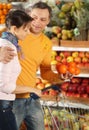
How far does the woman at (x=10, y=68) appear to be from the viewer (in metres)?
2.22

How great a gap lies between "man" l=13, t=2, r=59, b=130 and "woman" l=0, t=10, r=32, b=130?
13.9 inches

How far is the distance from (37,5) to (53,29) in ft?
4.46

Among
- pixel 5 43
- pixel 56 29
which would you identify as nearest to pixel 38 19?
pixel 5 43

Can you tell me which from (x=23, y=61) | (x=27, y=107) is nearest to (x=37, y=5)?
(x=23, y=61)

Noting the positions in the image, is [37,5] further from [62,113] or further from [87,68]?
[87,68]

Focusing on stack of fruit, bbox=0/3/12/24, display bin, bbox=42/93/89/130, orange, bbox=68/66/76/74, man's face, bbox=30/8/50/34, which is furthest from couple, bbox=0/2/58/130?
stack of fruit, bbox=0/3/12/24

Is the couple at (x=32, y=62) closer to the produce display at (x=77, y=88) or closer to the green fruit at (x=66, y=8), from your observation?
the produce display at (x=77, y=88)

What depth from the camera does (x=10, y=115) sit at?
237 cm

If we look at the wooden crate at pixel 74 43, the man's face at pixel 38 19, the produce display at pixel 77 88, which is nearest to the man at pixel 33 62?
the man's face at pixel 38 19

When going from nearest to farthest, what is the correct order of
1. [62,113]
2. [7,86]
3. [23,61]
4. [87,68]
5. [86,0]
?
[7,86] → [23,61] → [62,113] → [87,68] → [86,0]

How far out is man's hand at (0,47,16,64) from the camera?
221 cm

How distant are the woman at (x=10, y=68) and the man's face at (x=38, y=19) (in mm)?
365

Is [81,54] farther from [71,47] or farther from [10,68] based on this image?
[10,68]

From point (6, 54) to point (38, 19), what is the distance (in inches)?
27.3
